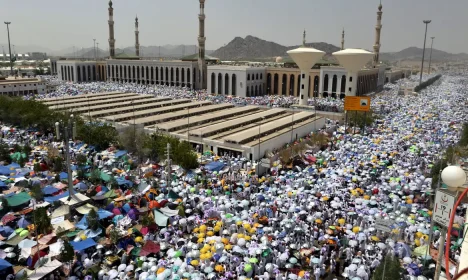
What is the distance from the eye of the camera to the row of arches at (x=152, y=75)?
56.9 meters

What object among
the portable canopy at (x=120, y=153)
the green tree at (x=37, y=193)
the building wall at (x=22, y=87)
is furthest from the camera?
the building wall at (x=22, y=87)

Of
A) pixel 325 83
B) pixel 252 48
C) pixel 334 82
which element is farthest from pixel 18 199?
pixel 252 48

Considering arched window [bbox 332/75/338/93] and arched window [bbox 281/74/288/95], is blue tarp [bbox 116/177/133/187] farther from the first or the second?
arched window [bbox 281/74/288/95]

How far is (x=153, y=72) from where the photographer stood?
199 ft

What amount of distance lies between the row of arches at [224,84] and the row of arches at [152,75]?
5.99m

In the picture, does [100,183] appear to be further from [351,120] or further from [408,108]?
[408,108]

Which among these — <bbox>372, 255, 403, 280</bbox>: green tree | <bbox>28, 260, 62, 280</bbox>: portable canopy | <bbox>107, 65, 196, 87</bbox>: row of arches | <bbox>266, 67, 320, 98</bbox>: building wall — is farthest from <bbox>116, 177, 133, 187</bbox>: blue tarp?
<bbox>107, 65, 196, 87</bbox>: row of arches

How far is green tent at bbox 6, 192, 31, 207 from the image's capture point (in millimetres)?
13906

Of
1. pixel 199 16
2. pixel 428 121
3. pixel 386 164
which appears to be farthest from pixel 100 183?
pixel 199 16

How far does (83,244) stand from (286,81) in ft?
141

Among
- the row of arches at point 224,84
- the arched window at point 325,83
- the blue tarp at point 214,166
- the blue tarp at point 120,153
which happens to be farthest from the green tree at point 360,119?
the row of arches at point 224,84

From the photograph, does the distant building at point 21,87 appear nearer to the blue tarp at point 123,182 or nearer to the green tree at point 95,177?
the green tree at point 95,177

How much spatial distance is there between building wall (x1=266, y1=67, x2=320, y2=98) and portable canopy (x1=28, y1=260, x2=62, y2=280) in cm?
4289

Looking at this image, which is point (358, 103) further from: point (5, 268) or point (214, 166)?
point (5, 268)
